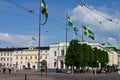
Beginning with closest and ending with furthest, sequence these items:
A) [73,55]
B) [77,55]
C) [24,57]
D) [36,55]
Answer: [77,55]
[73,55]
[36,55]
[24,57]

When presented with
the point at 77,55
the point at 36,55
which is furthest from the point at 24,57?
the point at 77,55

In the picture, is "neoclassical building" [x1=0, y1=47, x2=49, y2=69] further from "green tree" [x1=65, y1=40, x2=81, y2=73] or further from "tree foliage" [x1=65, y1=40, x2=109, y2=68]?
"green tree" [x1=65, y1=40, x2=81, y2=73]

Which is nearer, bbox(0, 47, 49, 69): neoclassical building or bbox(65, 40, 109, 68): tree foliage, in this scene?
bbox(65, 40, 109, 68): tree foliage

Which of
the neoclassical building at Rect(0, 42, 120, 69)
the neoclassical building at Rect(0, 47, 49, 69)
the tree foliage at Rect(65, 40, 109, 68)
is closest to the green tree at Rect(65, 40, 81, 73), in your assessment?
the tree foliage at Rect(65, 40, 109, 68)

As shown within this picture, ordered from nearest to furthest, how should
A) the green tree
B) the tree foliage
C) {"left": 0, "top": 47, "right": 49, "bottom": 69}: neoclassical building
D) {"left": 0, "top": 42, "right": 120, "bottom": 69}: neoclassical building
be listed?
the green tree
the tree foliage
{"left": 0, "top": 42, "right": 120, "bottom": 69}: neoclassical building
{"left": 0, "top": 47, "right": 49, "bottom": 69}: neoclassical building

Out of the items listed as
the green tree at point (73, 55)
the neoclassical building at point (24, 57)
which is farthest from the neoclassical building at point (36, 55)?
the green tree at point (73, 55)

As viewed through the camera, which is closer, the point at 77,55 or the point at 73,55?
Result: the point at 77,55

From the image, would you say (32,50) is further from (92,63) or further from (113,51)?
(92,63)

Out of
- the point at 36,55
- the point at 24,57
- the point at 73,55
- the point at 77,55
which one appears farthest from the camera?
the point at 24,57

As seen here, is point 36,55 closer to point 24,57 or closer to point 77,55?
point 24,57

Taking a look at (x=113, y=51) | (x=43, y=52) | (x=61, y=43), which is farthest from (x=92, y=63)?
(x=113, y=51)

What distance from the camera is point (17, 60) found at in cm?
18238

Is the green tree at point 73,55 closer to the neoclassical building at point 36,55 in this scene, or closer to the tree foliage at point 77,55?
the tree foliage at point 77,55

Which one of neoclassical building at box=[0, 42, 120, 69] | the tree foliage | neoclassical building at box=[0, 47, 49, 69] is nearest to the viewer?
the tree foliage
